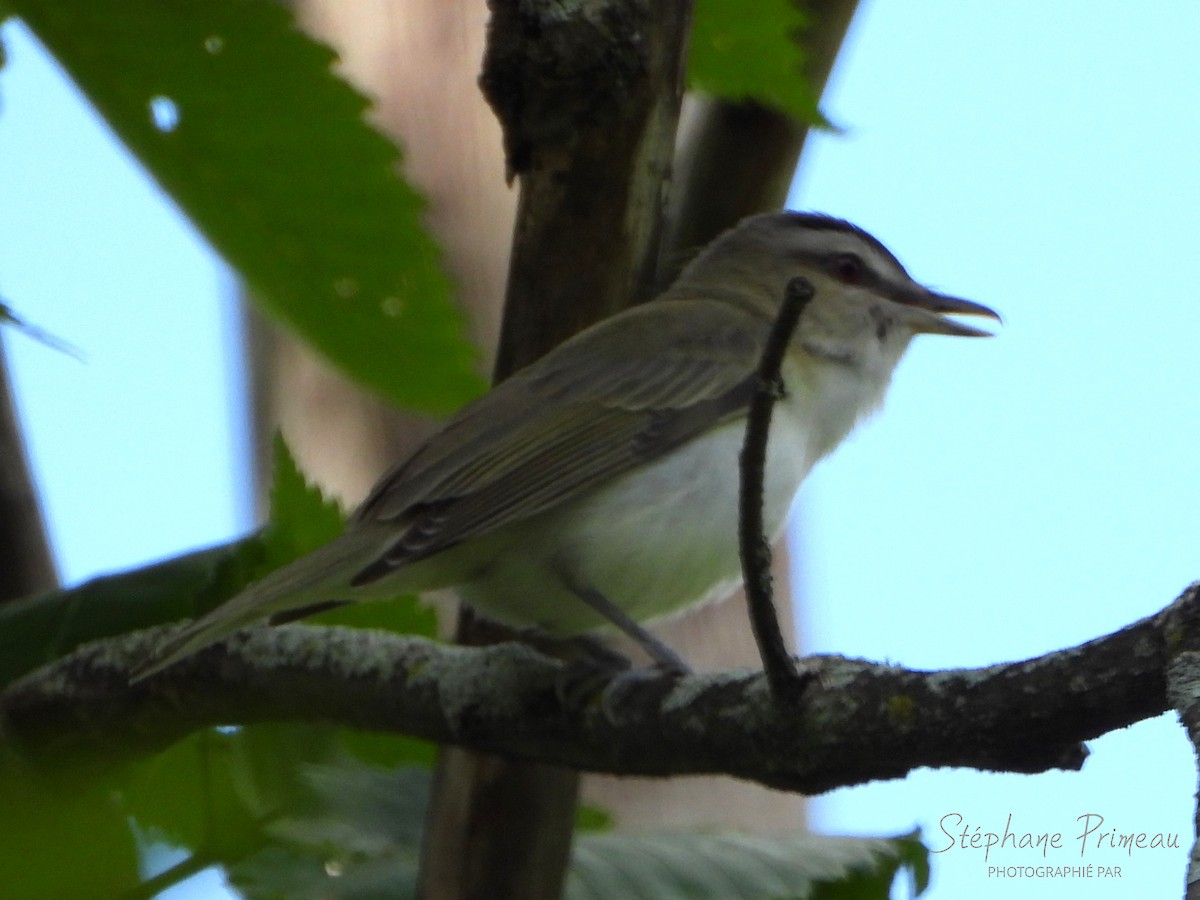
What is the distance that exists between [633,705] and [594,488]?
2.79ft

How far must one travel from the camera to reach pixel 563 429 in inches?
118

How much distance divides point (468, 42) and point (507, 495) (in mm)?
2303

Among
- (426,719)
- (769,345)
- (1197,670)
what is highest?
(769,345)

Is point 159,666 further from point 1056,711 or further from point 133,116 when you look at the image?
point 1056,711

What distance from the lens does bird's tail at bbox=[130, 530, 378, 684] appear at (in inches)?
91.0

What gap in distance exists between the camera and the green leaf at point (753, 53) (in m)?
2.19

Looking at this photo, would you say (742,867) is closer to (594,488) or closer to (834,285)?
(594,488)

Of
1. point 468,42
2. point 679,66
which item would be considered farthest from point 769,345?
point 468,42

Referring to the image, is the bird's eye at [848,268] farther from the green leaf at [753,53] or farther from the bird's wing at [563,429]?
the green leaf at [753,53]

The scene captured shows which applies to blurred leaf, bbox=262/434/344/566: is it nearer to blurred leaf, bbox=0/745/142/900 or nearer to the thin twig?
the thin twig

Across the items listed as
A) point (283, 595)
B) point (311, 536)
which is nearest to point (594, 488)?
point (311, 536)

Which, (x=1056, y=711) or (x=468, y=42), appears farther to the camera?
(x=468, y=42)

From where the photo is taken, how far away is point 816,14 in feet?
9.29

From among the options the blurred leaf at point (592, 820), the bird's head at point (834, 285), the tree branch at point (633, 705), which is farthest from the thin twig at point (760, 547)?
the bird's head at point (834, 285)
